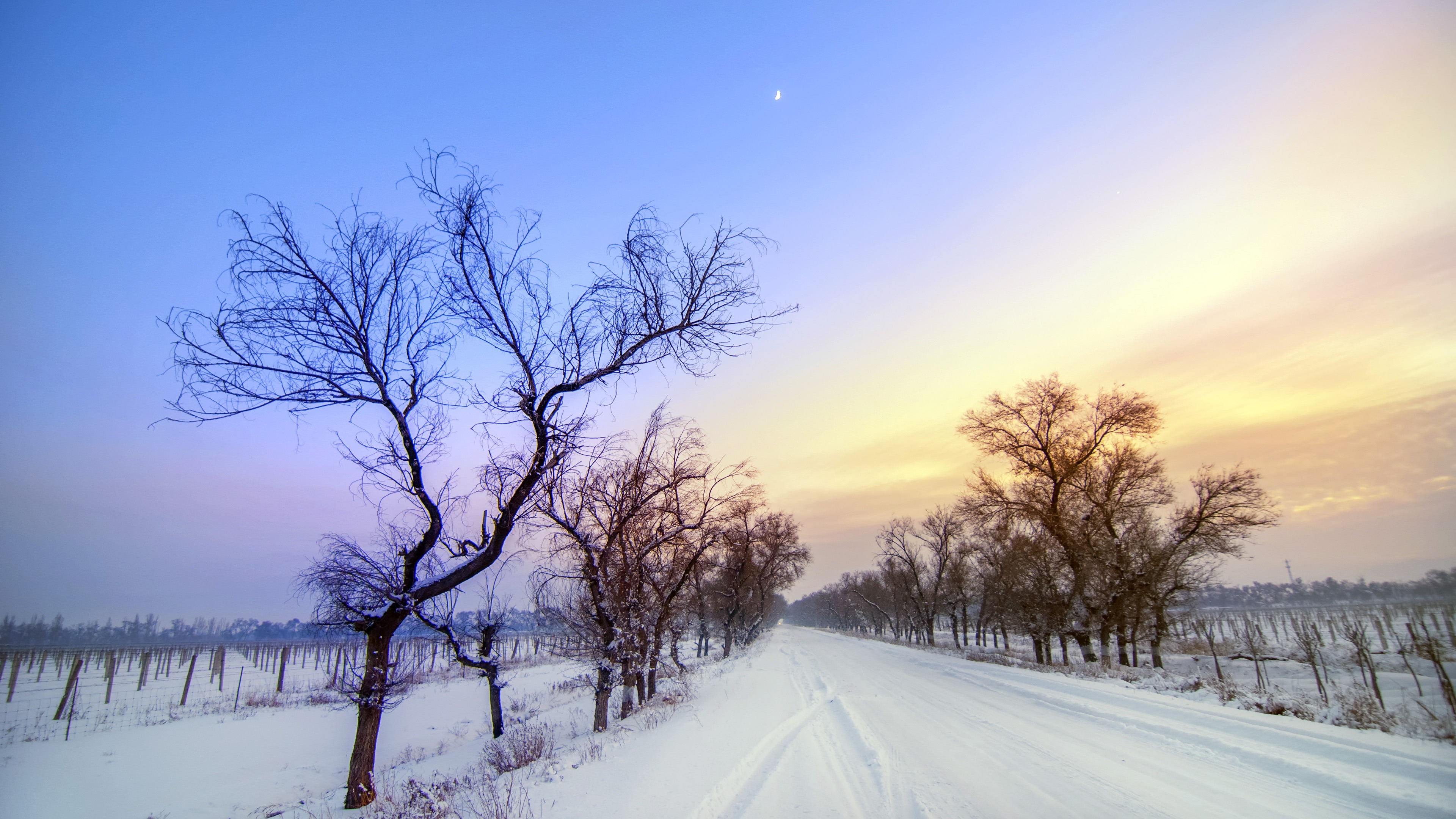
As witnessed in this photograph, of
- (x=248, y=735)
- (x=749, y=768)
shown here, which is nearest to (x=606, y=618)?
(x=749, y=768)

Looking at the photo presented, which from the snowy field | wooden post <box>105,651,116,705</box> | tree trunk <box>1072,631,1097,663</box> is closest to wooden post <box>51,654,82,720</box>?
wooden post <box>105,651,116,705</box>

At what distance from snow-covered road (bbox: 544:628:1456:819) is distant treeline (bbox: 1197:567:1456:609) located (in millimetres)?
2617

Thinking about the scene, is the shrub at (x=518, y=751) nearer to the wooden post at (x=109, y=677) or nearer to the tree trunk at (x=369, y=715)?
the tree trunk at (x=369, y=715)

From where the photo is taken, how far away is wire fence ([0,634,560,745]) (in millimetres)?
19859

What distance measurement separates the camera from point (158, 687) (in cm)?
3906

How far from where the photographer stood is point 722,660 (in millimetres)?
31219

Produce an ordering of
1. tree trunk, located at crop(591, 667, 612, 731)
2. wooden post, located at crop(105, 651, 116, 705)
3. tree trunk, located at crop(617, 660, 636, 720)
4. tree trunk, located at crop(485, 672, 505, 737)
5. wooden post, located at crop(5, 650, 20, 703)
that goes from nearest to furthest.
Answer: tree trunk, located at crop(591, 667, 612, 731)
tree trunk, located at crop(617, 660, 636, 720)
tree trunk, located at crop(485, 672, 505, 737)
wooden post, located at crop(5, 650, 20, 703)
wooden post, located at crop(105, 651, 116, 705)

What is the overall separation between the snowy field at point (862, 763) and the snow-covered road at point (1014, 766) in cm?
4

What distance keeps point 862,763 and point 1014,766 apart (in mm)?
1883

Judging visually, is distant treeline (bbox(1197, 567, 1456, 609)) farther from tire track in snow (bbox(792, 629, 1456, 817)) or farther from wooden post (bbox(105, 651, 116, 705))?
wooden post (bbox(105, 651, 116, 705))

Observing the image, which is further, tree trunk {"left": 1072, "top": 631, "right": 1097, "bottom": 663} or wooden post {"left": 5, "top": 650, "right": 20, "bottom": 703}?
wooden post {"left": 5, "top": 650, "right": 20, "bottom": 703}

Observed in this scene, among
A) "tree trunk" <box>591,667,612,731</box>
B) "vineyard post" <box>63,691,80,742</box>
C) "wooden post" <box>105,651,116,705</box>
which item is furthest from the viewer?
"wooden post" <box>105,651,116,705</box>

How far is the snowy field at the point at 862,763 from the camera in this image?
18.0ft

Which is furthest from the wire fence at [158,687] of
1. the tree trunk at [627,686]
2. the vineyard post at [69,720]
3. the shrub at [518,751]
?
the tree trunk at [627,686]
